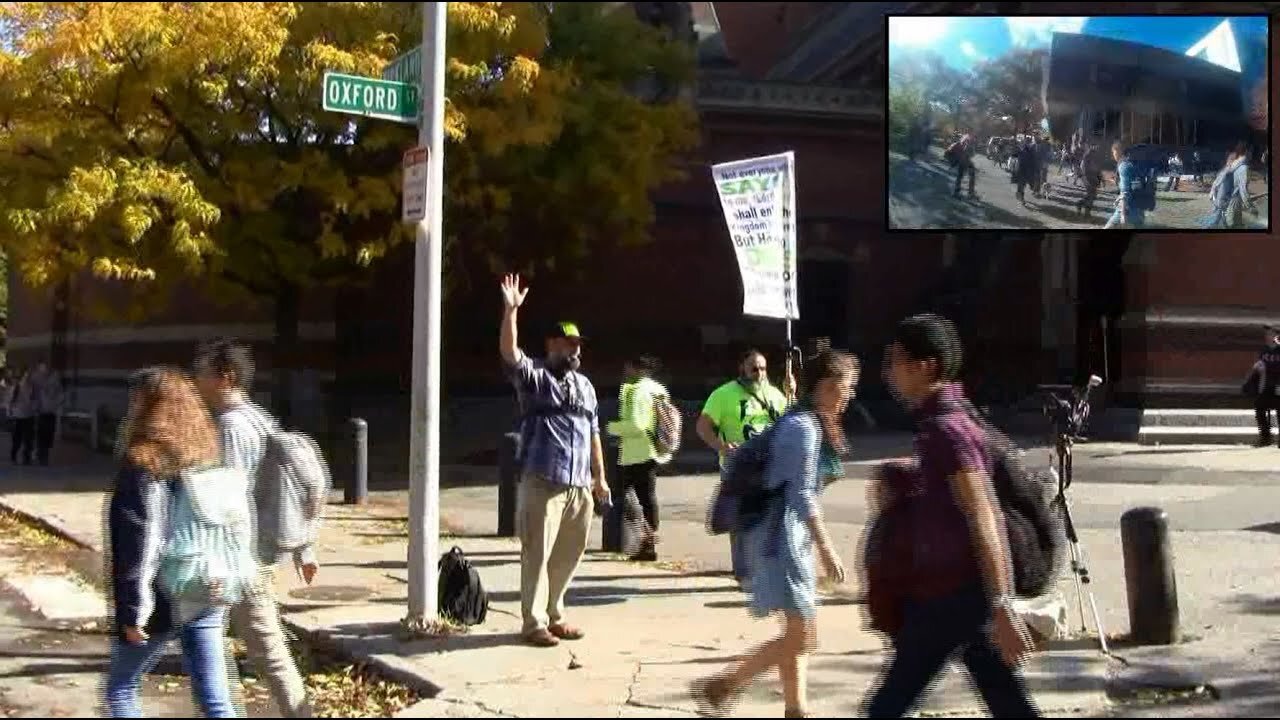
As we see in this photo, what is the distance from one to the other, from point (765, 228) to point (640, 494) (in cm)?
265

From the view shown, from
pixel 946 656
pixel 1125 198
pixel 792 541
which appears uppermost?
pixel 1125 198

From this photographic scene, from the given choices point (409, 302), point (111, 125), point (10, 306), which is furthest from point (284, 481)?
point (10, 306)

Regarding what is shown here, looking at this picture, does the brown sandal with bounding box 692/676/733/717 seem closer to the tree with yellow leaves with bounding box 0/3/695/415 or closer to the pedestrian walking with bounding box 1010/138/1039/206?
the pedestrian walking with bounding box 1010/138/1039/206

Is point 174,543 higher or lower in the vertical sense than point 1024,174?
lower

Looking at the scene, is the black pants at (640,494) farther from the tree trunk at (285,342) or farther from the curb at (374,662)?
the tree trunk at (285,342)

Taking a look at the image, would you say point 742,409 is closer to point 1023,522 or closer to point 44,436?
point 1023,522

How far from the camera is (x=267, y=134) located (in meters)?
18.9

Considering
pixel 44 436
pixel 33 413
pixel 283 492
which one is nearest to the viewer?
pixel 283 492

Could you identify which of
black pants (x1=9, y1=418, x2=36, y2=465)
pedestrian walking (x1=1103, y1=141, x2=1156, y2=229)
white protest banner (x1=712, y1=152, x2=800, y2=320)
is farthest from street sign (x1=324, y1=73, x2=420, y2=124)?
black pants (x1=9, y1=418, x2=36, y2=465)

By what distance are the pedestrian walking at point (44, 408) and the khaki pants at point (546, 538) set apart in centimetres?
1712

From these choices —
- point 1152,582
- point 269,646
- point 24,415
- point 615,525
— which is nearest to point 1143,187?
point 615,525

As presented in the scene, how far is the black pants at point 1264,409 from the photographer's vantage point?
1288cm

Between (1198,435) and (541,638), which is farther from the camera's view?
(1198,435)

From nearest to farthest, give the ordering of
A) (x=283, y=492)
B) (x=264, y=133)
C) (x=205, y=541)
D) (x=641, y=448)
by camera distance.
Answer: (x=205, y=541) → (x=283, y=492) → (x=641, y=448) → (x=264, y=133)
